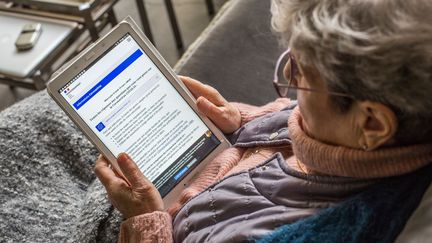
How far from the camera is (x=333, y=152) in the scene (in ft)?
2.47

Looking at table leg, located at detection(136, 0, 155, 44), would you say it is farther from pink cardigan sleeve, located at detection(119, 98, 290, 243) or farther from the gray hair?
the gray hair

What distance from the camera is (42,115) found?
45.2 inches

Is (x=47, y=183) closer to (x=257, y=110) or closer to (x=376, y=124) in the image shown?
(x=257, y=110)

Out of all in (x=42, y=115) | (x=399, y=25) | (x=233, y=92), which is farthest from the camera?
(x=233, y=92)

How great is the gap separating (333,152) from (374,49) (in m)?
0.17

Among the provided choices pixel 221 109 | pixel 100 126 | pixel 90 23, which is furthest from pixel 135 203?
pixel 90 23

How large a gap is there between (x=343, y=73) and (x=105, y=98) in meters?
0.45

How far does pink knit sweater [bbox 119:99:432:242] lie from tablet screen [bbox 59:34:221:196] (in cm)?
4

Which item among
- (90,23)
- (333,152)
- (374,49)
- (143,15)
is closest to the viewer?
(374,49)

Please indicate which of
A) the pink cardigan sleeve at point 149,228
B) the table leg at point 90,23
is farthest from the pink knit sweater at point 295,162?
the table leg at point 90,23

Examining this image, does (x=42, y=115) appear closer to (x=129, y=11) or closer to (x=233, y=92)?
(x=233, y=92)

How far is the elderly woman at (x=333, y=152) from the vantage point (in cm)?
64

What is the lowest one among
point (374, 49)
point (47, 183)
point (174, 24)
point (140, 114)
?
Answer: point (174, 24)

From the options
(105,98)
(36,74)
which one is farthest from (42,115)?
(36,74)
